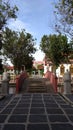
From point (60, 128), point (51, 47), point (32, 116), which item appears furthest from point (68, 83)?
point (51, 47)

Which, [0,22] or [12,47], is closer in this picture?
[0,22]

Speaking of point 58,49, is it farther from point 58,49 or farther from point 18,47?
point 18,47

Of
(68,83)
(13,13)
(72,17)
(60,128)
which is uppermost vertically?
(13,13)

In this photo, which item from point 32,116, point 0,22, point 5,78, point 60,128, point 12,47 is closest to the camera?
point 60,128

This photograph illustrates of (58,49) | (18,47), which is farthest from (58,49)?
(18,47)

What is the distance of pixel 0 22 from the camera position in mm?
23125

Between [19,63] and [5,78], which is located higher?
[19,63]

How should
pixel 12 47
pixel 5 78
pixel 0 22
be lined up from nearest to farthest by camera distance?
pixel 0 22 → pixel 5 78 → pixel 12 47

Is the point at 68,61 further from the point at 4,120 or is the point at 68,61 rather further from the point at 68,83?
the point at 4,120

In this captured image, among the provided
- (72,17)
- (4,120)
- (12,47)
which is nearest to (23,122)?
(4,120)

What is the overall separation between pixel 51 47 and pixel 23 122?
47.0m

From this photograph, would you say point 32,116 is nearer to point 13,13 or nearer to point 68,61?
point 13,13

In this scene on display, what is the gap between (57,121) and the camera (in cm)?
1026

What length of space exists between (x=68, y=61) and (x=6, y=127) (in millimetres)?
48130
